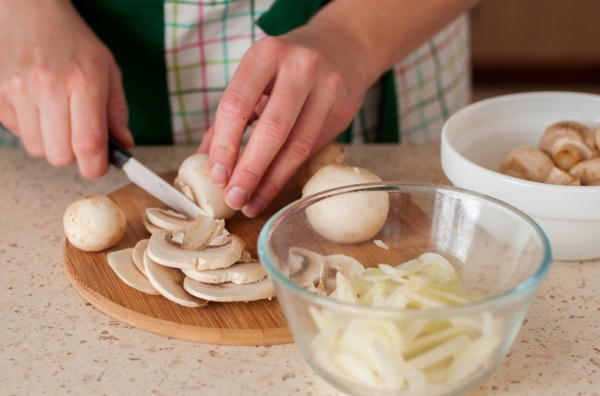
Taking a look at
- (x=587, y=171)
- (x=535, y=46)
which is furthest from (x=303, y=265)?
(x=535, y=46)

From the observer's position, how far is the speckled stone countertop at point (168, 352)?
0.90 metres

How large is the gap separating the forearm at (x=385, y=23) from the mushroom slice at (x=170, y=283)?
574 mm

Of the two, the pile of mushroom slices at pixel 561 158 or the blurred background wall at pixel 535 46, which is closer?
the pile of mushroom slices at pixel 561 158

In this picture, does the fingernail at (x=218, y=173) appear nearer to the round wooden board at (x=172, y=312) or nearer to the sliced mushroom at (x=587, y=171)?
the round wooden board at (x=172, y=312)

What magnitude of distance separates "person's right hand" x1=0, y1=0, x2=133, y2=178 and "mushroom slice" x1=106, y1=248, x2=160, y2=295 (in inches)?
10.0

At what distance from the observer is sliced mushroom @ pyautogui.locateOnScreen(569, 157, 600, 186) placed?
1162mm

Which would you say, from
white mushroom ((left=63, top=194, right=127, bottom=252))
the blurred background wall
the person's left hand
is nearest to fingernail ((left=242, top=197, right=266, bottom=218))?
the person's left hand

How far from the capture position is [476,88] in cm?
451

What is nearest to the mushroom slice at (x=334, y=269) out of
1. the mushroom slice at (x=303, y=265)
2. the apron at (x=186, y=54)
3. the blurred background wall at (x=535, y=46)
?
the mushroom slice at (x=303, y=265)

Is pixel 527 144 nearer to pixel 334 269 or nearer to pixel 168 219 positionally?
pixel 334 269

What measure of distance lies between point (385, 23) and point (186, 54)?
44 centimetres

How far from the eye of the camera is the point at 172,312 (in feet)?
3.34

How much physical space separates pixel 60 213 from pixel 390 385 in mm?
785

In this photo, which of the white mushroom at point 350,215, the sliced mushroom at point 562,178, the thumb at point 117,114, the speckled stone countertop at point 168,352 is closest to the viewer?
the speckled stone countertop at point 168,352
